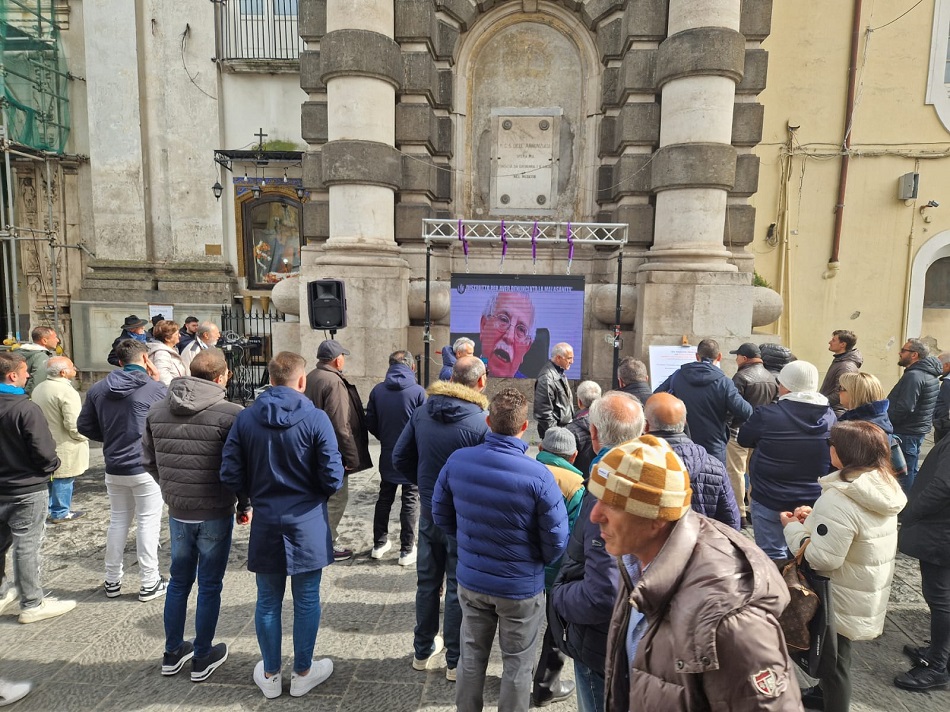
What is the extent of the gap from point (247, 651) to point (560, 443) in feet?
7.34

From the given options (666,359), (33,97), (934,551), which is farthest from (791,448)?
(33,97)

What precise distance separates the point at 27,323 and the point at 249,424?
45.7 ft

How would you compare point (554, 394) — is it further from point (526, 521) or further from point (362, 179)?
point (362, 179)

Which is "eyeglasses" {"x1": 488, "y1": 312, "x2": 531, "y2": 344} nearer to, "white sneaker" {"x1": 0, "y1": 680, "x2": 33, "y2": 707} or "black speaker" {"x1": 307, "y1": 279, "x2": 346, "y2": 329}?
"black speaker" {"x1": 307, "y1": 279, "x2": 346, "y2": 329}

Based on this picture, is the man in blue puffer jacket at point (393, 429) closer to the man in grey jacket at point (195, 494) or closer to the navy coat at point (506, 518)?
the man in grey jacket at point (195, 494)

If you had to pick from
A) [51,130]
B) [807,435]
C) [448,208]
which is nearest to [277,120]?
[51,130]

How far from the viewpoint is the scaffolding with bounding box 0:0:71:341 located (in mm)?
12141

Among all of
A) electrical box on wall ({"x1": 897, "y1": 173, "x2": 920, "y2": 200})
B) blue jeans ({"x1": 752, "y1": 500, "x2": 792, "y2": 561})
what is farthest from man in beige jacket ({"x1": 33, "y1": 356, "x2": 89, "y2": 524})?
electrical box on wall ({"x1": 897, "y1": 173, "x2": 920, "y2": 200})

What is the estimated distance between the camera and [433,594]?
3.14 meters

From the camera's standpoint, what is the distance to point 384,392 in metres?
4.38

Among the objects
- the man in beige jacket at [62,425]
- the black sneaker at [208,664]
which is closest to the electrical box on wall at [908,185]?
the black sneaker at [208,664]

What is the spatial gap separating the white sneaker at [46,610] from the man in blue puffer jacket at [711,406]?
Result: 458cm

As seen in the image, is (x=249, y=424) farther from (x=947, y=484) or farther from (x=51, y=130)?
(x=51, y=130)

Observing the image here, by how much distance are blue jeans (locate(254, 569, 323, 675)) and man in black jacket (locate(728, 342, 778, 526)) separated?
3803 millimetres
